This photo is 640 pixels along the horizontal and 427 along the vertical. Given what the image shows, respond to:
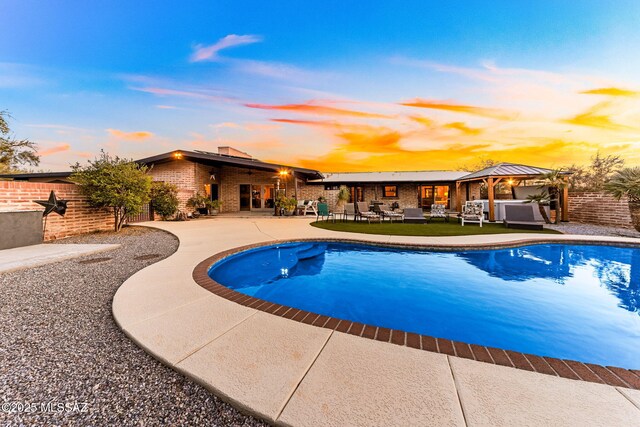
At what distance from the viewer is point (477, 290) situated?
470 cm

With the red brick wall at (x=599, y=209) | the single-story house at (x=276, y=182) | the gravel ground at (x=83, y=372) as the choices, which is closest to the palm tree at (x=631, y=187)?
the red brick wall at (x=599, y=209)

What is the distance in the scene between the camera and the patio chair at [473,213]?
1151 centimetres

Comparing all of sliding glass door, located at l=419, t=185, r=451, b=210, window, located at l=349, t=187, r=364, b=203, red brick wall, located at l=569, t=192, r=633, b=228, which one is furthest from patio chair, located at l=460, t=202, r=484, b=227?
window, located at l=349, t=187, r=364, b=203

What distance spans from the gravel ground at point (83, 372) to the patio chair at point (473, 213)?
12.5 m

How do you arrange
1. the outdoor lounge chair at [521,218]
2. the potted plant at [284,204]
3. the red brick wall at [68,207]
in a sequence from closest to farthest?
the red brick wall at [68,207]
the outdoor lounge chair at [521,218]
the potted plant at [284,204]

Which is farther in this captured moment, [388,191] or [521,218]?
[388,191]

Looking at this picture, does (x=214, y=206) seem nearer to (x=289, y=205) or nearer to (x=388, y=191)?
(x=289, y=205)

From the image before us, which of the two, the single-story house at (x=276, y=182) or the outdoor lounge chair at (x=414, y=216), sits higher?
the single-story house at (x=276, y=182)

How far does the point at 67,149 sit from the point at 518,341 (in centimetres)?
2723

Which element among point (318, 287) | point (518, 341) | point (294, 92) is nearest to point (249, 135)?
point (294, 92)

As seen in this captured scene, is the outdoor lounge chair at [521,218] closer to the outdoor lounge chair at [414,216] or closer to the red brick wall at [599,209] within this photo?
the outdoor lounge chair at [414,216]

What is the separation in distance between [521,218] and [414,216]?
4315mm

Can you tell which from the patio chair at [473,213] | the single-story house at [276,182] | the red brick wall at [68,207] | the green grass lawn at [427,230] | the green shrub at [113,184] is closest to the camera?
the red brick wall at [68,207]

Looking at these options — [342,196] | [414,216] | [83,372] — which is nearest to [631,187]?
[414,216]
